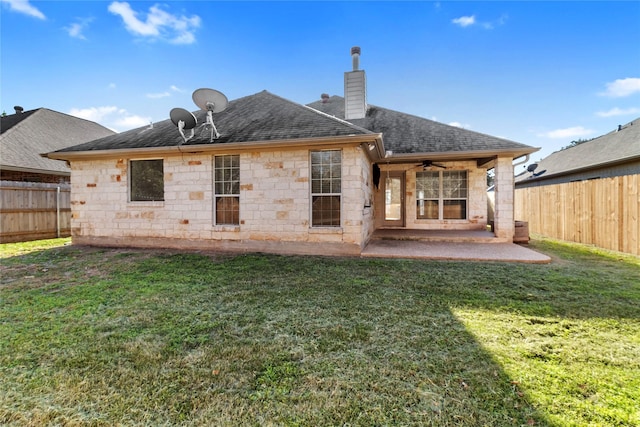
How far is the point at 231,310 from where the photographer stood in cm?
331

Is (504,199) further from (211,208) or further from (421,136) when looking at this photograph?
(211,208)

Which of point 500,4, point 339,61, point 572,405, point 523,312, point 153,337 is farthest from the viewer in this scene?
point 339,61

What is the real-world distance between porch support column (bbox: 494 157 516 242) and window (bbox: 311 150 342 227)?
15.6ft

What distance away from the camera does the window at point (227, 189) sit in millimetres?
7234

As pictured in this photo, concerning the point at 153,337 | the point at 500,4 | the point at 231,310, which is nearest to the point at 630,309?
the point at 231,310

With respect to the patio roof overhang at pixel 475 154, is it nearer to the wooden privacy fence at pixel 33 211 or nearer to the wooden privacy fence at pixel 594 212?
the wooden privacy fence at pixel 594 212

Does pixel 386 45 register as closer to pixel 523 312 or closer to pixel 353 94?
pixel 353 94

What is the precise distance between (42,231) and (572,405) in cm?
1381

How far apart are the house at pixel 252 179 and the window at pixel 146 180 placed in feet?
0.09

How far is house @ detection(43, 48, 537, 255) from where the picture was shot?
6.61 m

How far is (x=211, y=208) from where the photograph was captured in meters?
7.29

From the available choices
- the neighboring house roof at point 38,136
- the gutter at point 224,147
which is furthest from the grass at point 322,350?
the neighboring house roof at point 38,136

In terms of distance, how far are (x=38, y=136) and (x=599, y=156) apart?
24.9 m

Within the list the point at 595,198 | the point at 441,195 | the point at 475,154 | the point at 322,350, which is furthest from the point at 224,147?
the point at 595,198
